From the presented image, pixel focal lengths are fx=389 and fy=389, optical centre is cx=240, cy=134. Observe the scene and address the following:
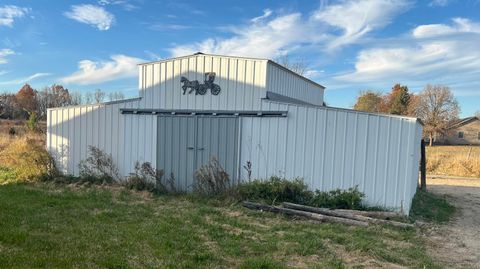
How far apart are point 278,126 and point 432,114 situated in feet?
152

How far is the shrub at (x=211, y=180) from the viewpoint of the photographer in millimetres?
9125

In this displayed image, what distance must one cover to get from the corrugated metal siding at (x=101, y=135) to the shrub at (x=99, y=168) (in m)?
0.16

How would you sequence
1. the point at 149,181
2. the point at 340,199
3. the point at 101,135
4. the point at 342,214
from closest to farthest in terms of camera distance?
the point at 342,214 → the point at 340,199 → the point at 149,181 → the point at 101,135

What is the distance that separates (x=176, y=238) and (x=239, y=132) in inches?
166

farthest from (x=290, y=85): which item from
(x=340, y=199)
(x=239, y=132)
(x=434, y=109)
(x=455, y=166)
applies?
(x=434, y=109)

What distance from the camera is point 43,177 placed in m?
10.6

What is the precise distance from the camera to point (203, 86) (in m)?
9.83

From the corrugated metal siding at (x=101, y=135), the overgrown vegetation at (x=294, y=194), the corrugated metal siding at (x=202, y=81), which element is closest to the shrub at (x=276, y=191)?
the overgrown vegetation at (x=294, y=194)

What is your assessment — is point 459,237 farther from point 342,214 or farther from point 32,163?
point 32,163

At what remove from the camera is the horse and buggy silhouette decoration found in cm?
973

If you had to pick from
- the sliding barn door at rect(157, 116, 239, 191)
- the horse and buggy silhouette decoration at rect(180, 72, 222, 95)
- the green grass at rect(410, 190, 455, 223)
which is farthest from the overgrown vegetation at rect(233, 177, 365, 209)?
the horse and buggy silhouette decoration at rect(180, 72, 222, 95)

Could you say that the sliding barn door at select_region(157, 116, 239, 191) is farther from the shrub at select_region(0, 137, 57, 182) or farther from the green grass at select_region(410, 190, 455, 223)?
the green grass at select_region(410, 190, 455, 223)

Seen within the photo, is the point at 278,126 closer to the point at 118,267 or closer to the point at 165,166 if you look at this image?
the point at 165,166

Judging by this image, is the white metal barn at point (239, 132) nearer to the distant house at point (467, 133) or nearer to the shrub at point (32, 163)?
the shrub at point (32, 163)
